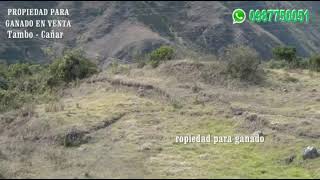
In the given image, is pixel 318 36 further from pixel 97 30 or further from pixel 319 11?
pixel 97 30

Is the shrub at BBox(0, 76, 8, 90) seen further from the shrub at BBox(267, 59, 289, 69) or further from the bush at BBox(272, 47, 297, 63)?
the bush at BBox(272, 47, 297, 63)

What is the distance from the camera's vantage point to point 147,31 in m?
127

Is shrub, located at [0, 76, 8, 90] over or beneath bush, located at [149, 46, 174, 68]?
beneath

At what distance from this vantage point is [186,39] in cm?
12975

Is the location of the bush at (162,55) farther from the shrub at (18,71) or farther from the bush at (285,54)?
the bush at (285,54)

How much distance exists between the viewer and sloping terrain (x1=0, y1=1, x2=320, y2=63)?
114875mm

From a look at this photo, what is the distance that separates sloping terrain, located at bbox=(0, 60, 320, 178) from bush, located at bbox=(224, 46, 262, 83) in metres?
1.73

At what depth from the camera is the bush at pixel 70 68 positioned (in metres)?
55.9

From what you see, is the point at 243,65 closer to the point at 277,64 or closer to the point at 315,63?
the point at 315,63

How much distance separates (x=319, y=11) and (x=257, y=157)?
16678cm

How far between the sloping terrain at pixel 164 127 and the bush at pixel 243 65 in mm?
1729

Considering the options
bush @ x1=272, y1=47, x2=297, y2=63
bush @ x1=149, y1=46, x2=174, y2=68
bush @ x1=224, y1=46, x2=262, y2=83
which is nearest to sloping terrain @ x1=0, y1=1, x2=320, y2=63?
bush @ x1=272, y1=47, x2=297, y2=63

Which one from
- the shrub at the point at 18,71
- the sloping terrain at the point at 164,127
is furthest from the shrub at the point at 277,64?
the shrub at the point at 18,71

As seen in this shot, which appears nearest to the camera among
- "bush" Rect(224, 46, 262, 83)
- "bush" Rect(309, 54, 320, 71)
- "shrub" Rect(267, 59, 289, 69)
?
"bush" Rect(224, 46, 262, 83)
